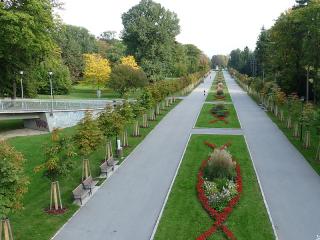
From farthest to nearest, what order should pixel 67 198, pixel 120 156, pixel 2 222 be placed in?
pixel 120 156
pixel 67 198
pixel 2 222

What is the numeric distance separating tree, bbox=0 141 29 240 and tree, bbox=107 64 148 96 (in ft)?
158

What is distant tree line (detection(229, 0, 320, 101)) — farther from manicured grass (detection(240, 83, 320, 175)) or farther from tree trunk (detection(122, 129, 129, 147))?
tree trunk (detection(122, 129, 129, 147))

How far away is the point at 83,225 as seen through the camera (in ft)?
55.7

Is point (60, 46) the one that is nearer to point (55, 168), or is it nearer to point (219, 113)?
point (219, 113)

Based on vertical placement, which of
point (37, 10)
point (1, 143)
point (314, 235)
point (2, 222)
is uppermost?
point (37, 10)

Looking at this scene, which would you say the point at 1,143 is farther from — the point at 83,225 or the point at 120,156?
the point at 120,156

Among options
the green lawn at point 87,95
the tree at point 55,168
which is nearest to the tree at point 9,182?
the tree at point 55,168

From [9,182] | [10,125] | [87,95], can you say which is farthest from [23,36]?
[87,95]

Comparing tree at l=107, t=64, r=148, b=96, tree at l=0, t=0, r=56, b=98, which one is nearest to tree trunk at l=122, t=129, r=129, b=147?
tree at l=0, t=0, r=56, b=98

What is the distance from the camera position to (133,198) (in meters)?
20.0

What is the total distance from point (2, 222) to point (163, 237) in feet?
19.4

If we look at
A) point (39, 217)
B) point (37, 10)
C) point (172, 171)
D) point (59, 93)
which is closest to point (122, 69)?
point (59, 93)

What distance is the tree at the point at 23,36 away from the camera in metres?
35.6

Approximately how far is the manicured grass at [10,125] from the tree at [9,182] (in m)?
28.7
